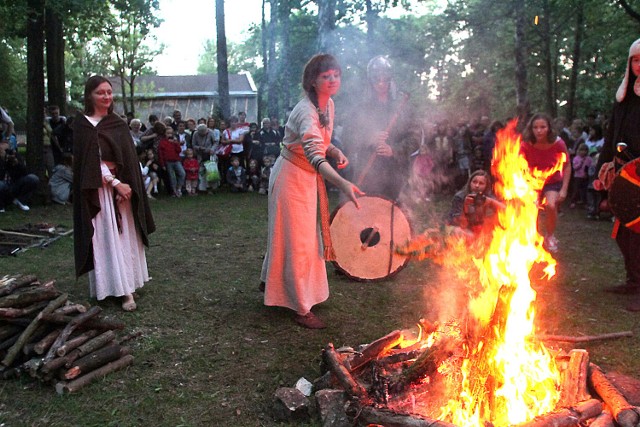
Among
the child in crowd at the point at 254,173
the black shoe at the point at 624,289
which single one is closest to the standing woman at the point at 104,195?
the black shoe at the point at 624,289

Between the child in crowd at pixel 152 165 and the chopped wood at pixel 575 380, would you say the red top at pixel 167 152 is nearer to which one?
the child in crowd at pixel 152 165

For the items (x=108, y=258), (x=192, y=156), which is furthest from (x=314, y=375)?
(x=192, y=156)

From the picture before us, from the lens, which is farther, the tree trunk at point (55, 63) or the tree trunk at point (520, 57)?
the tree trunk at point (520, 57)

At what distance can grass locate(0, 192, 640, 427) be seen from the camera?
3643 millimetres

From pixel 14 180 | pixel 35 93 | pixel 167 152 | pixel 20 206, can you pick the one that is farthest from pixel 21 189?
pixel 167 152

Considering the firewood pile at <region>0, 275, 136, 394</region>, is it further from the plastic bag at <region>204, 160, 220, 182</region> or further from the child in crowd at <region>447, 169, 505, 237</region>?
the plastic bag at <region>204, 160, 220, 182</region>

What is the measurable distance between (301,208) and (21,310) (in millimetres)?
2326

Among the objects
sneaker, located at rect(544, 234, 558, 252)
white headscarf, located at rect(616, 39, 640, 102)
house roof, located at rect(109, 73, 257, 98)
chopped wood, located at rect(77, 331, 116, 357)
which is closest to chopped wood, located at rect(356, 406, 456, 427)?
chopped wood, located at rect(77, 331, 116, 357)

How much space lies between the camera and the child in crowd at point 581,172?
12031mm

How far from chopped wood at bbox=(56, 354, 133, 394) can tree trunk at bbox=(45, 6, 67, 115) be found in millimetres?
12961

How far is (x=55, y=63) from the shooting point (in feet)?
51.1

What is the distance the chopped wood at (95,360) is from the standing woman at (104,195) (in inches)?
47.9

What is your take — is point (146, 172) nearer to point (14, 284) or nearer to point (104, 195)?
point (104, 195)

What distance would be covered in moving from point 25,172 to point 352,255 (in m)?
9.45
